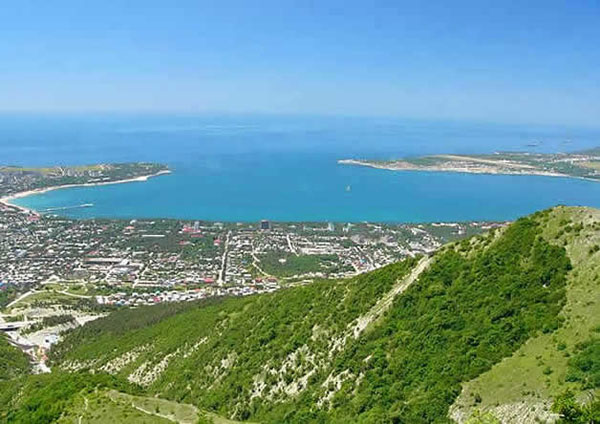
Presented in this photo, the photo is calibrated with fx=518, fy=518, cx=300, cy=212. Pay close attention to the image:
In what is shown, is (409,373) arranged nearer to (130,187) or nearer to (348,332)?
(348,332)

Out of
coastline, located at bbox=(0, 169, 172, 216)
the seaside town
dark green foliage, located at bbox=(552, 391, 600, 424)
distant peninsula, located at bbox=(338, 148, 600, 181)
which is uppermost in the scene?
dark green foliage, located at bbox=(552, 391, 600, 424)

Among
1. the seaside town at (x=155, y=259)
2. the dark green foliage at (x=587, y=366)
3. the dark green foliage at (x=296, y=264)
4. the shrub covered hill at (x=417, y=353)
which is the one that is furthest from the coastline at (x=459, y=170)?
the dark green foliage at (x=587, y=366)

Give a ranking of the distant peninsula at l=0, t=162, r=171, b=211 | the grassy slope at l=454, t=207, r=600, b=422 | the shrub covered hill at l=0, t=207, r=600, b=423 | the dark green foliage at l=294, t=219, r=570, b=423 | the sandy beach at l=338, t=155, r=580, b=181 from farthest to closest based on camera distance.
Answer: the sandy beach at l=338, t=155, r=580, b=181 < the distant peninsula at l=0, t=162, r=171, b=211 < the dark green foliage at l=294, t=219, r=570, b=423 < the shrub covered hill at l=0, t=207, r=600, b=423 < the grassy slope at l=454, t=207, r=600, b=422

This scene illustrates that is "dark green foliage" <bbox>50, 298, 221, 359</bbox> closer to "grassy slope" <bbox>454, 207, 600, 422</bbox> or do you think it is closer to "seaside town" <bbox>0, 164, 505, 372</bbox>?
"seaside town" <bbox>0, 164, 505, 372</bbox>

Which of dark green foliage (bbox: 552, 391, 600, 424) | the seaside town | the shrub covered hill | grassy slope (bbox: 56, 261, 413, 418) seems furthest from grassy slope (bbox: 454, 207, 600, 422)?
the seaside town

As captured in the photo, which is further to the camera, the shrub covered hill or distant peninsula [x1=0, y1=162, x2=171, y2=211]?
distant peninsula [x1=0, y1=162, x2=171, y2=211]

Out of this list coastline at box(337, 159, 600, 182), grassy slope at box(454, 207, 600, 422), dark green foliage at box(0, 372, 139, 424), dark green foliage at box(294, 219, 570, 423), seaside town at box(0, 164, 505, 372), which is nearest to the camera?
grassy slope at box(454, 207, 600, 422)
